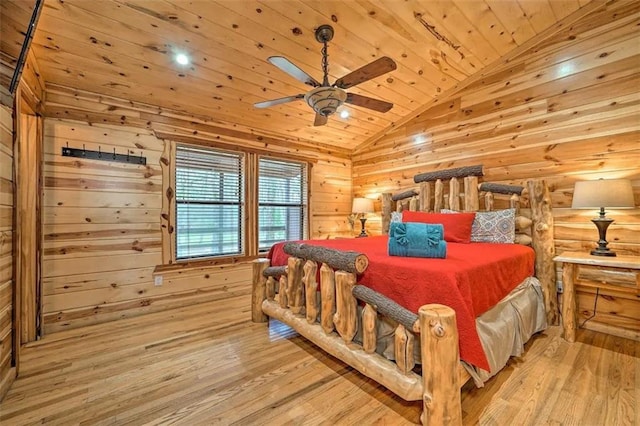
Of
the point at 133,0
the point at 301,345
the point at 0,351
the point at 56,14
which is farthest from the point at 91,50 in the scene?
the point at 301,345

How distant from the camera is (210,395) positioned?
183 cm

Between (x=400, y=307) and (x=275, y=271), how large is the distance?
1391 millimetres

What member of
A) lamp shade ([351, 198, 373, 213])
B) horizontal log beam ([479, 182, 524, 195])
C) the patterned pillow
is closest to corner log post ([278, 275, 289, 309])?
the patterned pillow

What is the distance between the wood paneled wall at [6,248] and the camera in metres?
1.86

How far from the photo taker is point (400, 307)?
1.72 meters

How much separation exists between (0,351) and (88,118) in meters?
2.24

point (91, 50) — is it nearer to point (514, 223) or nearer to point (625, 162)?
point (514, 223)

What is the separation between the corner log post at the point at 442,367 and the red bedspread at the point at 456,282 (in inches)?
5.9

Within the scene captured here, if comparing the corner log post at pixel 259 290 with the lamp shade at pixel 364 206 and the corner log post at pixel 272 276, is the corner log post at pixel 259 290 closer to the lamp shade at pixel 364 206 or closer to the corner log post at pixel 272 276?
the corner log post at pixel 272 276

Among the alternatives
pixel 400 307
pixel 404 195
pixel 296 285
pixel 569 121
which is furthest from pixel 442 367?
pixel 404 195

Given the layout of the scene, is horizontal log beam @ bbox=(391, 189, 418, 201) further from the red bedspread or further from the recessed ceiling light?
the recessed ceiling light

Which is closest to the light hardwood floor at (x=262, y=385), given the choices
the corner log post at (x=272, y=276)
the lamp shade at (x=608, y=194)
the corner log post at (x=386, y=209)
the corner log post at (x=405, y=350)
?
the corner log post at (x=405, y=350)

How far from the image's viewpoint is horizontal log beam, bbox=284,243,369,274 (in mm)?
1900

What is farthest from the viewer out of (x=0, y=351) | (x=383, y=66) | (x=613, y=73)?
(x=613, y=73)
